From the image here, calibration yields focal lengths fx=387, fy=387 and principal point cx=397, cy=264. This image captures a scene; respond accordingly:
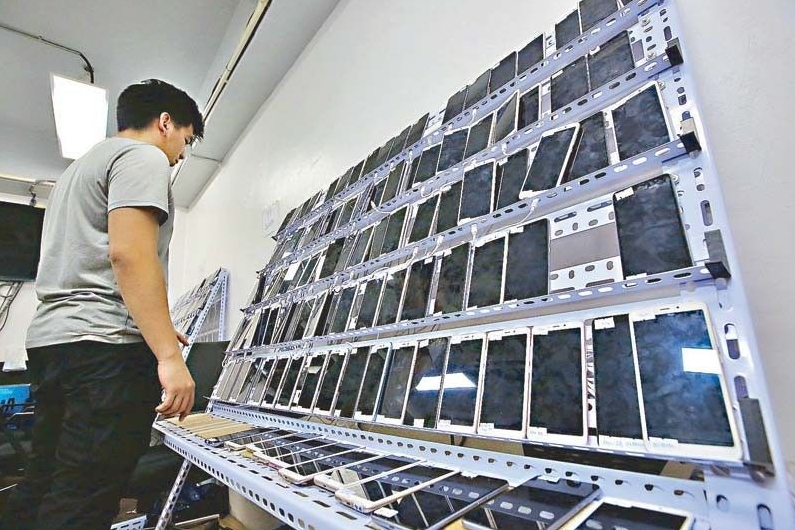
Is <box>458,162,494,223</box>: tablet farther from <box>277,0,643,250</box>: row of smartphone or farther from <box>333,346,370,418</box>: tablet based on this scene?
<box>333,346,370,418</box>: tablet

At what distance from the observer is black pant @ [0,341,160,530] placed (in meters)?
0.78

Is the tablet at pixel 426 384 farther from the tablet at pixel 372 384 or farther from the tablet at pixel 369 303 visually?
the tablet at pixel 369 303

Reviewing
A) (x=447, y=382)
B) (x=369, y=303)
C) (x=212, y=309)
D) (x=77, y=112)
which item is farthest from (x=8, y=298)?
(x=447, y=382)

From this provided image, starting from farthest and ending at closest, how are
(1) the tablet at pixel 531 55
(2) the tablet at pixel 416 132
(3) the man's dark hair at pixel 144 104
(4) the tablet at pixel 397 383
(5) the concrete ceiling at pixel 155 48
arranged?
(5) the concrete ceiling at pixel 155 48
(2) the tablet at pixel 416 132
(3) the man's dark hair at pixel 144 104
(1) the tablet at pixel 531 55
(4) the tablet at pixel 397 383

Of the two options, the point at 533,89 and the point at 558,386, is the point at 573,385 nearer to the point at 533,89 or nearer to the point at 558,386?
the point at 558,386

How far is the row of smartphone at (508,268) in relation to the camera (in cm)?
58

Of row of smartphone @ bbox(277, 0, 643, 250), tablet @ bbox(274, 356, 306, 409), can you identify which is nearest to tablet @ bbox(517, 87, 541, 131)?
row of smartphone @ bbox(277, 0, 643, 250)

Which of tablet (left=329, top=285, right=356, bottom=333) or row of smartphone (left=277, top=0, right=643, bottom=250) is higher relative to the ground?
row of smartphone (left=277, top=0, right=643, bottom=250)

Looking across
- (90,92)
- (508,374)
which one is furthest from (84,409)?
(90,92)

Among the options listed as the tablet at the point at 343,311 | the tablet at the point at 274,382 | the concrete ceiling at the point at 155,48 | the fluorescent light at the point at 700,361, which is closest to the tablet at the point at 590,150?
the fluorescent light at the point at 700,361

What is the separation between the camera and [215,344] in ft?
7.16

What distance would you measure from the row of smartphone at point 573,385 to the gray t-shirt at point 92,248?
1.94ft

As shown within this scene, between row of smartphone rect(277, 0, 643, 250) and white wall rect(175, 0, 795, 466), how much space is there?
147mm

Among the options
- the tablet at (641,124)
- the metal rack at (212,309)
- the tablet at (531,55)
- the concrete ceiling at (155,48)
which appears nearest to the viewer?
the tablet at (641,124)
